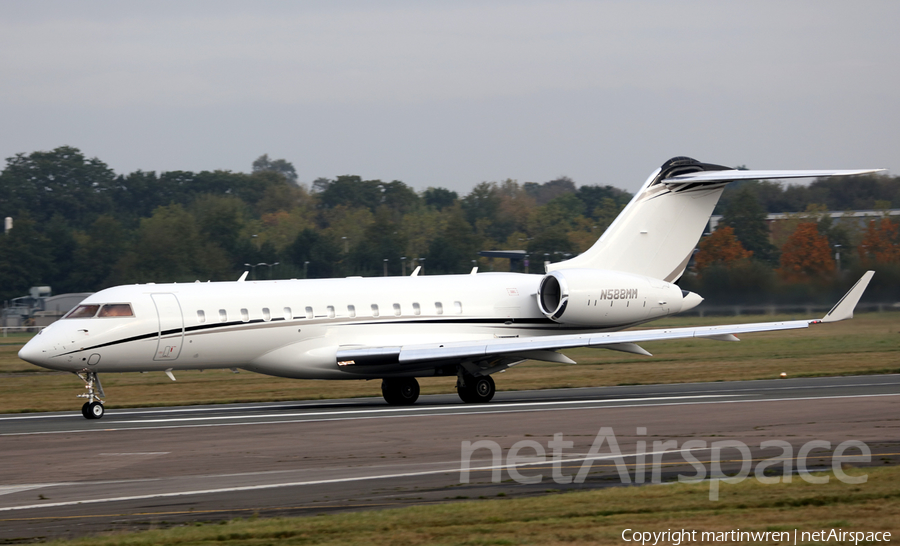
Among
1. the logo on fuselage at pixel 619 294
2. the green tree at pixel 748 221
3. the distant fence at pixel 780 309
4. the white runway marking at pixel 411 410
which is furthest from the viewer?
the green tree at pixel 748 221

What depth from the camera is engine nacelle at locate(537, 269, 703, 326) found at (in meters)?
27.7

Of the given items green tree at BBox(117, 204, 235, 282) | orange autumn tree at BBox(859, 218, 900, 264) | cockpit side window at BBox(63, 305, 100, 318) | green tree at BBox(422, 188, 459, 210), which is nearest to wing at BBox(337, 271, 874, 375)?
cockpit side window at BBox(63, 305, 100, 318)

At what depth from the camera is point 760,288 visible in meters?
43.8

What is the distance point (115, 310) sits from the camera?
81.1 feet

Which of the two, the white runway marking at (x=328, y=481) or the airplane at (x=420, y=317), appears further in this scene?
the airplane at (x=420, y=317)

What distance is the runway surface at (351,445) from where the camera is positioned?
41.0 ft

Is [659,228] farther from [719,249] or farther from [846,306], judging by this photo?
[719,249]

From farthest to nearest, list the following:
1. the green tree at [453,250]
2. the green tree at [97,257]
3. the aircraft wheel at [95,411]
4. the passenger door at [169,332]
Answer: the green tree at [97,257]
the green tree at [453,250]
the passenger door at [169,332]
the aircraft wheel at [95,411]

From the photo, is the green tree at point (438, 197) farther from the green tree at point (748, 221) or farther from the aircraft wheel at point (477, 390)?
the aircraft wheel at point (477, 390)

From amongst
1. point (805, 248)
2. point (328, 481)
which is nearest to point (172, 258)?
point (805, 248)

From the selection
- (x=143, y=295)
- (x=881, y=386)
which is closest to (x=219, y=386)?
(x=143, y=295)

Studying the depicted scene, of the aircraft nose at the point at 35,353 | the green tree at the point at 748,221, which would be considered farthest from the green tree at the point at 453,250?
the aircraft nose at the point at 35,353

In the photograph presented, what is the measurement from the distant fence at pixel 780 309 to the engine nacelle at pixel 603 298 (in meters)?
12.9

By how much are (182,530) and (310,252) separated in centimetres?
7845
